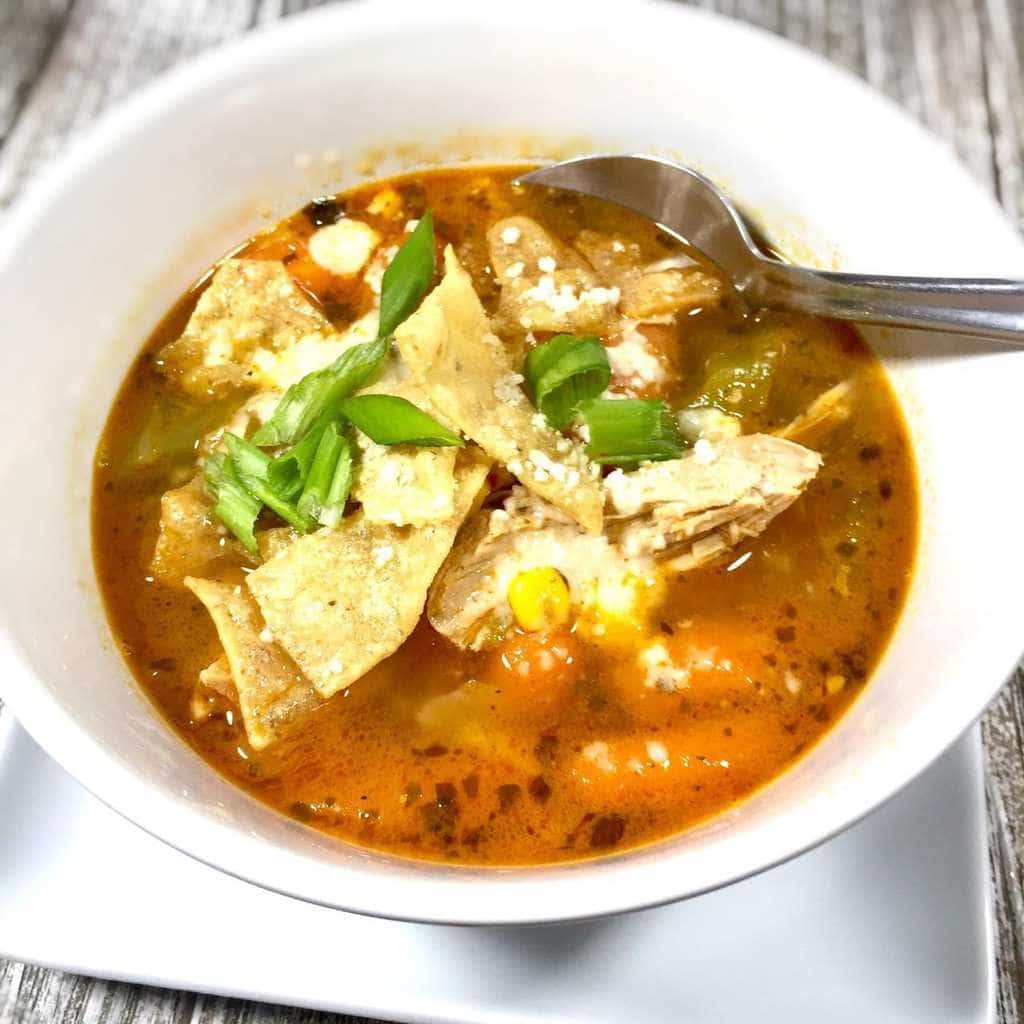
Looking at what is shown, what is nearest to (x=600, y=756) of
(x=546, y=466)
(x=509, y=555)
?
(x=509, y=555)

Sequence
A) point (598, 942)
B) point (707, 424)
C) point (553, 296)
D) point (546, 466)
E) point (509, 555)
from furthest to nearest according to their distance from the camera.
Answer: point (553, 296) → point (707, 424) → point (509, 555) → point (546, 466) → point (598, 942)

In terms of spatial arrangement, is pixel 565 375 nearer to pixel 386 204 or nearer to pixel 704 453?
pixel 704 453

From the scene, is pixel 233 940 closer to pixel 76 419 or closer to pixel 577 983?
pixel 577 983

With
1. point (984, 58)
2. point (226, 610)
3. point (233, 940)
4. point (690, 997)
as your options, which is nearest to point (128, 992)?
point (233, 940)

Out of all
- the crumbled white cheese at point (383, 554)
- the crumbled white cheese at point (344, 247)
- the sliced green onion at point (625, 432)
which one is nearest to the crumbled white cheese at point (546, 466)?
the sliced green onion at point (625, 432)

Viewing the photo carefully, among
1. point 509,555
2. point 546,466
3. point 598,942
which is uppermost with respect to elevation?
point 546,466

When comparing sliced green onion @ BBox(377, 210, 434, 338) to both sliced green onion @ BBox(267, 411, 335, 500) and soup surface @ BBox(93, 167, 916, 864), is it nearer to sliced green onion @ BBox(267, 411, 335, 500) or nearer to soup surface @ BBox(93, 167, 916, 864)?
soup surface @ BBox(93, 167, 916, 864)
